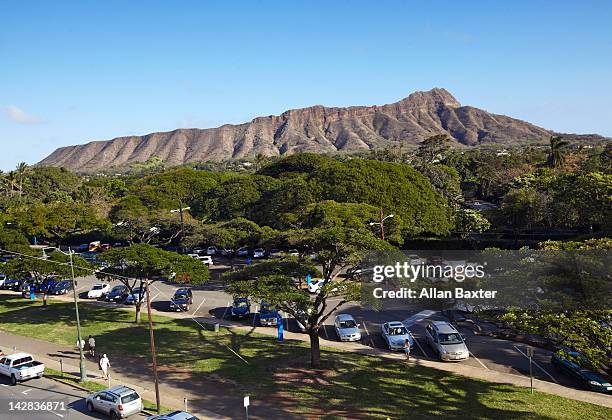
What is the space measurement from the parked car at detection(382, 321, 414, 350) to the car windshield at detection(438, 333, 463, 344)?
175cm

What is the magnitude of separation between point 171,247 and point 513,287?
54096 millimetres

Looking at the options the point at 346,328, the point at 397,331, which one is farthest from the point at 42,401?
the point at 397,331

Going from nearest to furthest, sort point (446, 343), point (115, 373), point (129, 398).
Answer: point (129, 398) → point (115, 373) → point (446, 343)

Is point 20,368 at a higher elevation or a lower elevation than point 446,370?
higher

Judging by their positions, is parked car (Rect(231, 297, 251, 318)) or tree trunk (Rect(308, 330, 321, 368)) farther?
parked car (Rect(231, 297, 251, 318))

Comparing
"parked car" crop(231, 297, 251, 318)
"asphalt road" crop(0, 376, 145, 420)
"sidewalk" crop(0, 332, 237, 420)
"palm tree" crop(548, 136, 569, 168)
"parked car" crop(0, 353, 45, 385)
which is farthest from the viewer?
"palm tree" crop(548, 136, 569, 168)

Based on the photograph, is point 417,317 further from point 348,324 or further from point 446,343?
point 446,343

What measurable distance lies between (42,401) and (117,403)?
16.5 ft

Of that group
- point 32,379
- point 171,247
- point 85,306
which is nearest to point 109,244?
point 171,247

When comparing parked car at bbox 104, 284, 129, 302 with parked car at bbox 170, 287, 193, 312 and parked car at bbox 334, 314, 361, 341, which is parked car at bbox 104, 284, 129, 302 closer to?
parked car at bbox 170, 287, 193, 312

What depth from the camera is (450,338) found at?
2514cm

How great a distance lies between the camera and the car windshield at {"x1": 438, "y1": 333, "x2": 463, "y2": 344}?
2497 centimetres

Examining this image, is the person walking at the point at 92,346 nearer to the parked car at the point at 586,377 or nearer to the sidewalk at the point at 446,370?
the sidewalk at the point at 446,370

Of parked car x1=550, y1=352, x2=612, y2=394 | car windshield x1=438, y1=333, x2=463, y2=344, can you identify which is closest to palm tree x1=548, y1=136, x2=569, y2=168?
car windshield x1=438, y1=333, x2=463, y2=344
